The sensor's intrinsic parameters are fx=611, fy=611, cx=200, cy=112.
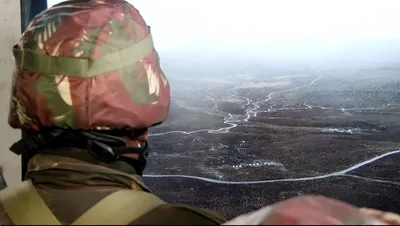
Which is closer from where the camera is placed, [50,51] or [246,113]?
[50,51]

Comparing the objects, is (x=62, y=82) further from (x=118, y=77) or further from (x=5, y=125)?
(x=5, y=125)

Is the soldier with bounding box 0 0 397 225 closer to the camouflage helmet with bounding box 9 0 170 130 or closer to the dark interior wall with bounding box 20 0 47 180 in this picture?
the camouflage helmet with bounding box 9 0 170 130

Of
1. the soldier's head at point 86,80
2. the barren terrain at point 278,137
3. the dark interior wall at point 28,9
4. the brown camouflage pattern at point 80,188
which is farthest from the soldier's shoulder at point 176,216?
the dark interior wall at point 28,9

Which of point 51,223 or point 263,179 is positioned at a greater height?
point 51,223

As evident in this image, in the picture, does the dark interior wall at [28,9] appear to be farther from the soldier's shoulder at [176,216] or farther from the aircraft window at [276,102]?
the soldier's shoulder at [176,216]

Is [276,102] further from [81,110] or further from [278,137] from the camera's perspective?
[81,110]

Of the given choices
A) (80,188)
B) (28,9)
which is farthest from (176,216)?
(28,9)

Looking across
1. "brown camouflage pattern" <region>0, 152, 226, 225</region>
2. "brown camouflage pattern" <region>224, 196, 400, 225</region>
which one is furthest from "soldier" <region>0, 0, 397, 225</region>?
"brown camouflage pattern" <region>224, 196, 400, 225</region>

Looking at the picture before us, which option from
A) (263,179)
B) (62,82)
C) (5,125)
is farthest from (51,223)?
(5,125)
